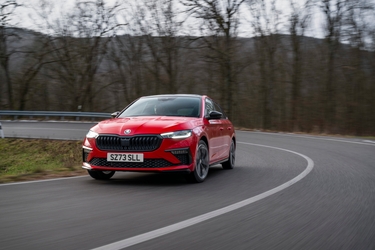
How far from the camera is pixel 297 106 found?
35.4 metres

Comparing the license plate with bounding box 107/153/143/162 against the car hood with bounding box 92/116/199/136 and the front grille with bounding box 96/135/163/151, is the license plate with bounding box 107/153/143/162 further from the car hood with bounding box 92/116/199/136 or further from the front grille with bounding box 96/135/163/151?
→ the car hood with bounding box 92/116/199/136

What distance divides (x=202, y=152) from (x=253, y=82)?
31.9 metres

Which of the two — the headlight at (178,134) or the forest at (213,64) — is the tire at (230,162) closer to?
the headlight at (178,134)

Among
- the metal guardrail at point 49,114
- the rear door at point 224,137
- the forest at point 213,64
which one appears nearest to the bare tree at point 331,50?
the forest at point 213,64

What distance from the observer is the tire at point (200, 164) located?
8094 millimetres

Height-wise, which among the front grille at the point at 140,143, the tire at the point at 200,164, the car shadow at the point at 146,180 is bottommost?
the car shadow at the point at 146,180

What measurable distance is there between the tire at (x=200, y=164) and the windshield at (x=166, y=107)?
73cm

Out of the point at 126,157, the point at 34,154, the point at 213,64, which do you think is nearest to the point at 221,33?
the point at 213,64

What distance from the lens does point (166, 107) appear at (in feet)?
29.9

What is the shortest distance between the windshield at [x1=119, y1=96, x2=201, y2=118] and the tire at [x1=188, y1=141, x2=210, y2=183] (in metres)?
0.73

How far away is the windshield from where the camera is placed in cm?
895

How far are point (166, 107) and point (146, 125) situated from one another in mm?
1321

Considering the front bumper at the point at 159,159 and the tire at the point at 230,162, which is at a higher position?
the front bumper at the point at 159,159

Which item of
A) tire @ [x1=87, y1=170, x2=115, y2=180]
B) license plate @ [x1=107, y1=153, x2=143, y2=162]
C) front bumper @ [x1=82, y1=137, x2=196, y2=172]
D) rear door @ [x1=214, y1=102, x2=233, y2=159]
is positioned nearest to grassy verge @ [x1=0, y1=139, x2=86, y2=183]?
rear door @ [x1=214, y1=102, x2=233, y2=159]
